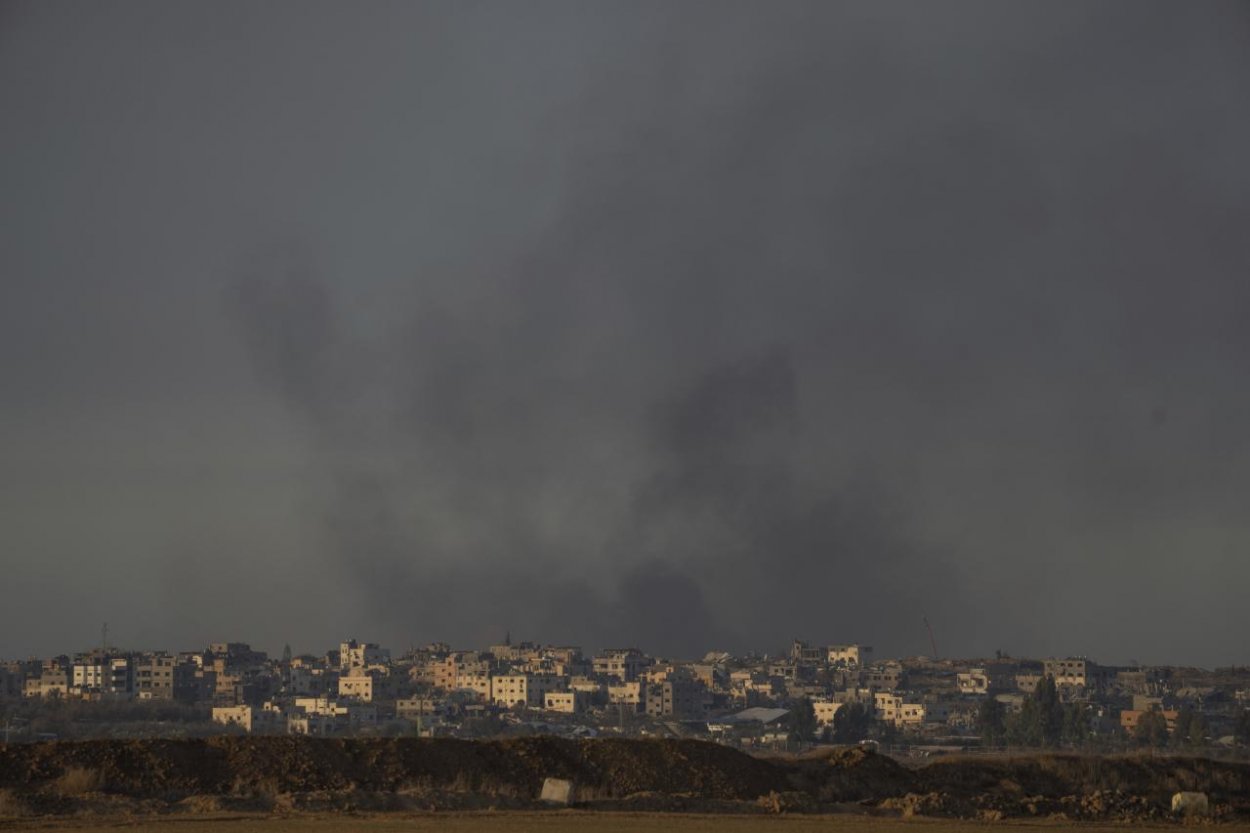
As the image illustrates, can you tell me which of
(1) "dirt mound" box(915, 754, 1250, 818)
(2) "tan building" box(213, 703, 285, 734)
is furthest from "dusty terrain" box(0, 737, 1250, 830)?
(2) "tan building" box(213, 703, 285, 734)

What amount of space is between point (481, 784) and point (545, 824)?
11.5 m

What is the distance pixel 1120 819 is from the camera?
59.7 meters

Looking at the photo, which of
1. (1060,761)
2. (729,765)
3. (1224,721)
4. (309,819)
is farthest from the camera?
(1224,721)

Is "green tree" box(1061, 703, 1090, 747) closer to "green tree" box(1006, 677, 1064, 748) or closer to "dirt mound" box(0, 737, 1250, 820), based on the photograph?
"green tree" box(1006, 677, 1064, 748)

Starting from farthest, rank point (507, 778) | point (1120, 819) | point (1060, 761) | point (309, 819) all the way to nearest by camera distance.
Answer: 1. point (1060, 761)
2. point (507, 778)
3. point (1120, 819)
4. point (309, 819)

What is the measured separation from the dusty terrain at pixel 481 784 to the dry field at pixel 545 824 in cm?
32

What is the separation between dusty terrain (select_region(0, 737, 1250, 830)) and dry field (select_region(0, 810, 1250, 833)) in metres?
0.32

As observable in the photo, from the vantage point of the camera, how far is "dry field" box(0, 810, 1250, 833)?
50188 mm

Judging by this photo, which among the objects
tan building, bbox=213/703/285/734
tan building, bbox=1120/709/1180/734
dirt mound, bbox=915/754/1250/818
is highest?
tan building, bbox=213/703/285/734

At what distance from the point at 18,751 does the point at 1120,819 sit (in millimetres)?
39124

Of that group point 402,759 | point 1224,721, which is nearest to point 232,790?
point 402,759

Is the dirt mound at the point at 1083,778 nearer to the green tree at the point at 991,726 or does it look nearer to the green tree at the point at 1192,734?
the green tree at the point at 1192,734

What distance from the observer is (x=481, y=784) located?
63781 mm

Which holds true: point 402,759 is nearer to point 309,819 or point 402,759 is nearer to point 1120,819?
point 309,819
